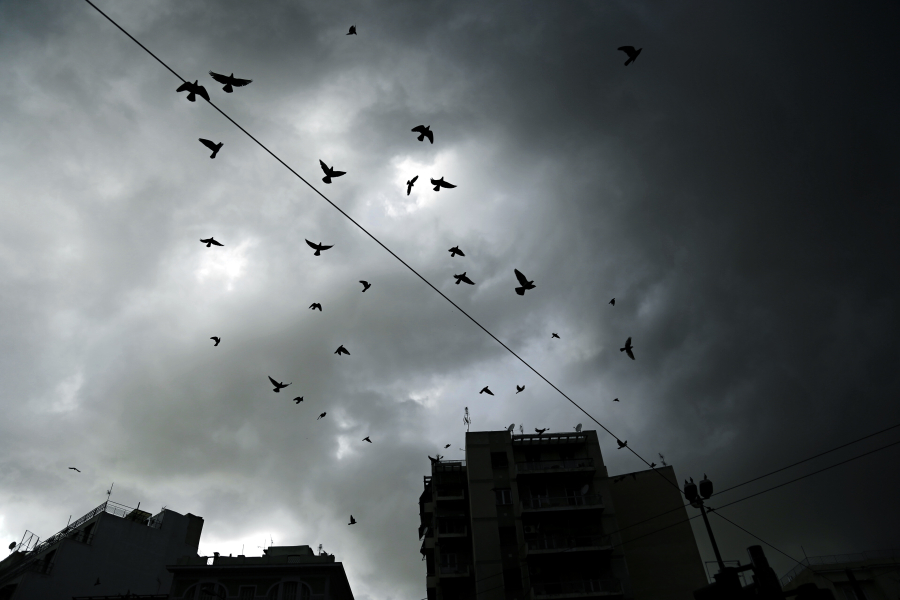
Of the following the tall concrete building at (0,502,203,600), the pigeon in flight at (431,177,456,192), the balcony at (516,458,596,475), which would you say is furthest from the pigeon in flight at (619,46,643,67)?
the tall concrete building at (0,502,203,600)

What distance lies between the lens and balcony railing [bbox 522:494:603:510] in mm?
A: 35812

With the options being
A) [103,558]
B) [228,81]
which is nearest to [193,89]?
[228,81]

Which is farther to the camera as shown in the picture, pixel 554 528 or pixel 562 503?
pixel 562 503

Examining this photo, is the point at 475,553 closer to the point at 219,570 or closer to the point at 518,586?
the point at 518,586

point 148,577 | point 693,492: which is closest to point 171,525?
point 148,577

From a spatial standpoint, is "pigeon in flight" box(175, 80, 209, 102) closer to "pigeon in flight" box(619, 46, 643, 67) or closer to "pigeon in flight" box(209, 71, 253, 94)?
"pigeon in flight" box(209, 71, 253, 94)

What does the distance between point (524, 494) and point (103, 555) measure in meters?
32.2

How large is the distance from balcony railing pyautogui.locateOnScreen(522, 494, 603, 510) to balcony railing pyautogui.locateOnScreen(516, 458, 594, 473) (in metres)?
1.99

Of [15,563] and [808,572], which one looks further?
[15,563]

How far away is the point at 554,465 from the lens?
37688 millimetres

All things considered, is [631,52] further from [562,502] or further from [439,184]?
[562,502]

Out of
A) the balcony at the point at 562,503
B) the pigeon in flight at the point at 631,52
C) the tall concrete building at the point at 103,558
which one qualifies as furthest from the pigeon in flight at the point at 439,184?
the tall concrete building at the point at 103,558

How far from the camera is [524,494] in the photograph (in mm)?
37500

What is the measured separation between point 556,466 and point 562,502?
2479 millimetres
